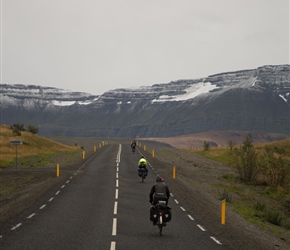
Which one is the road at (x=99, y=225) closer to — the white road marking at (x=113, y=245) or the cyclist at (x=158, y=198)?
the white road marking at (x=113, y=245)

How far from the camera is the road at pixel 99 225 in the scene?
16.1 metres

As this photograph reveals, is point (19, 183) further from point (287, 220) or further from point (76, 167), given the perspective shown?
point (287, 220)

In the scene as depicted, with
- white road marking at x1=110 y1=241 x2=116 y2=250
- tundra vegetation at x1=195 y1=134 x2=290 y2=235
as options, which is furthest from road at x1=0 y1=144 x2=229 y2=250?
tundra vegetation at x1=195 y1=134 x2=290 y2=235

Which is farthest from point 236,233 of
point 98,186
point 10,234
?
point 98,186

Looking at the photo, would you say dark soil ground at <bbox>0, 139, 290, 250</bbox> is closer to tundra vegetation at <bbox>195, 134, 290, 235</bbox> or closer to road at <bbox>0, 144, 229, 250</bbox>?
road at <bbox>0, 144, 229, 250</bbox>

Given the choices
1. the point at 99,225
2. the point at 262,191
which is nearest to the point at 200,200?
the point at 99,225

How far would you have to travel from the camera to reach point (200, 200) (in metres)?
28.1

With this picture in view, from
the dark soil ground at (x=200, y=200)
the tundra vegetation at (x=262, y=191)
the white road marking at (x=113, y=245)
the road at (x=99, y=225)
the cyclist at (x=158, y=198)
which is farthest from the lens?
the tundra vegetation at (x=262, y=191)

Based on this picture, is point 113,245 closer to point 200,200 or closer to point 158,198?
point 158,198

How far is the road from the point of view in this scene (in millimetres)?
16078

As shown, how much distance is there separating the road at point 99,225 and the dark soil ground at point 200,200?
0.67 meters

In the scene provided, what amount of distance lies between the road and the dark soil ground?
2.20 ft

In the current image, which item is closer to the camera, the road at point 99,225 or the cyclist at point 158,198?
the road at point 99,225

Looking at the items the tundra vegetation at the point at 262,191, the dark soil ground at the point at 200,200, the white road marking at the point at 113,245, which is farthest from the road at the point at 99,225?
the tundra vegetation at the point at 262,191
